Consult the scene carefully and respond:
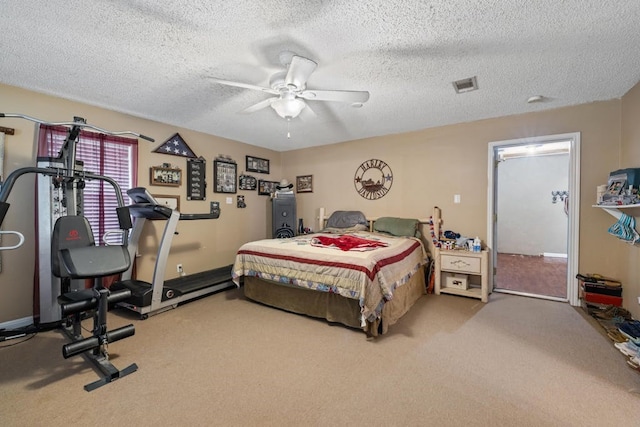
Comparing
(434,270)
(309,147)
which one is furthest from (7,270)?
(434,270)

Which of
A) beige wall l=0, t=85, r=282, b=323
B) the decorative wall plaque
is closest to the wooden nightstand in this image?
beige wall l=0, t=85, r=282, b=323

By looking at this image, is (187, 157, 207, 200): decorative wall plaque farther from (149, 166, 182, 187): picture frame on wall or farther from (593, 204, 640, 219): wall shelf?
(593, 204, 640, 219): wall shelf

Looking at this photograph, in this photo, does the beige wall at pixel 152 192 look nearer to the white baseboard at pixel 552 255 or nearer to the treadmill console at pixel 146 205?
the treadmill console at pixel 146 205

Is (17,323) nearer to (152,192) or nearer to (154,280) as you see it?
(154,280)

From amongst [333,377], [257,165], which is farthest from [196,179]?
[333,377]

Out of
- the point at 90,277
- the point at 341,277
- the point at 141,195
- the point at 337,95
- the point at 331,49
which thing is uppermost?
the point at 331,49

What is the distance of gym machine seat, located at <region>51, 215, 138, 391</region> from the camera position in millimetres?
1904

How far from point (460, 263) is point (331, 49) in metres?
3.08

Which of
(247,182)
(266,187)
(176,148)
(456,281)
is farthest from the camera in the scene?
(266,187)

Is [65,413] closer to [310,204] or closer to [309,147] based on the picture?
[310,204]

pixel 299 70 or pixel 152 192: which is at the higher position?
pixel 299 70

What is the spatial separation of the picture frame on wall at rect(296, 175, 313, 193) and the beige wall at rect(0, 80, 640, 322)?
9 cm

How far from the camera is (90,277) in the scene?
191cm

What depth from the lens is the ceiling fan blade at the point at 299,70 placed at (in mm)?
1890
